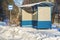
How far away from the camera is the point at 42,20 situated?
85.3 feet

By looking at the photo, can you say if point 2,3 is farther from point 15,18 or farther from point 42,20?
point 42,20

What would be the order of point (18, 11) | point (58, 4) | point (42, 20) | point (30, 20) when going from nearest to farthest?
1. point (42, 20)
2. point (30, 20)
3. point (18, 11)
4. point (58, 4)

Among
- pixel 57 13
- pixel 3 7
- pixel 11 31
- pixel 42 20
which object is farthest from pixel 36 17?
pixel 3 7

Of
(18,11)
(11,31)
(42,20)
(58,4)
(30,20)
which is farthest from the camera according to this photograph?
(58,4)

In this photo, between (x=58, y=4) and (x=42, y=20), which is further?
(x=58, y=4)

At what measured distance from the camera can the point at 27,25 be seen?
28422 mm

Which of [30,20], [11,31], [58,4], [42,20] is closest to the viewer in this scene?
[11,31]

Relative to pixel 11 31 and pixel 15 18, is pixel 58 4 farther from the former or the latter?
pixel 11 31

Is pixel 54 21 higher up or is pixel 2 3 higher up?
pixel 2 3

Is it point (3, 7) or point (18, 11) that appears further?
point (3, 7)

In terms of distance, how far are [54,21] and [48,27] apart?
957 centimetres

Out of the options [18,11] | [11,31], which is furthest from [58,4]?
[11,31]

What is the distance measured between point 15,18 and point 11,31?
48.9 feet

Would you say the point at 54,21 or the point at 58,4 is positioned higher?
the point at 58,4
